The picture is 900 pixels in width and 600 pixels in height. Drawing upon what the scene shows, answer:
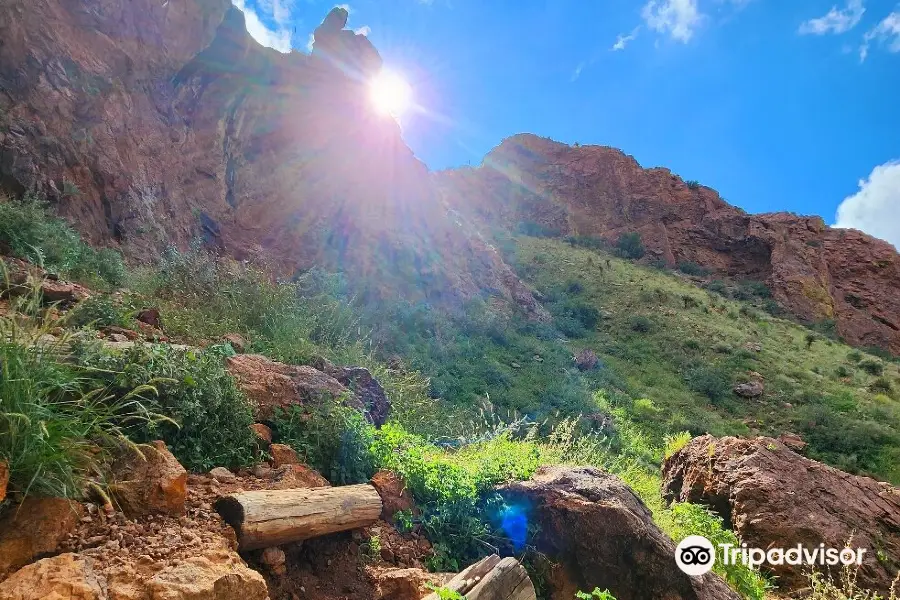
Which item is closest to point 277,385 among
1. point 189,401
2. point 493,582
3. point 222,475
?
point 189,401

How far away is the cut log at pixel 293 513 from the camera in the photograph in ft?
8.27

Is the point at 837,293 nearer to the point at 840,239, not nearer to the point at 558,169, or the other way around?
the point at 840,239

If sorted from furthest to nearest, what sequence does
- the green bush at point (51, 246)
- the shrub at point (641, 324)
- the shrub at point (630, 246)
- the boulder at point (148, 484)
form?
the shrub at point (630, 246)
the shrub at point (641, 324)
the green bush at point (51, 246)
the boulder at point (148, 484)

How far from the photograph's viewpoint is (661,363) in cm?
1862

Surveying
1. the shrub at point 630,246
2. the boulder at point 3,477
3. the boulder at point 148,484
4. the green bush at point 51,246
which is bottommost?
the boulder at point 148,484

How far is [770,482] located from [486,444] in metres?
2.96

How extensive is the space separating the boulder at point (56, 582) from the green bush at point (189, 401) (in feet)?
2.57

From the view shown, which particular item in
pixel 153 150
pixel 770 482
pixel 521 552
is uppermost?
pixel 153 150

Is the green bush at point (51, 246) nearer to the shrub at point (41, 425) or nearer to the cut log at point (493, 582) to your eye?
the shrub at point (41, 425)

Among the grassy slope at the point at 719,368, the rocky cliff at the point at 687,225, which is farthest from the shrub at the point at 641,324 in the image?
the rocky cliff at the point at 687,225

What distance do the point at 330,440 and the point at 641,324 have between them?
65.7 ft

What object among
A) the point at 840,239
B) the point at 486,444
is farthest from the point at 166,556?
the point at 840,239

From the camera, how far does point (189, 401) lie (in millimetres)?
3016

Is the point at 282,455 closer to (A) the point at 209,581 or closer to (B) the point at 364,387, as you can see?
(A) the point at 209,581
